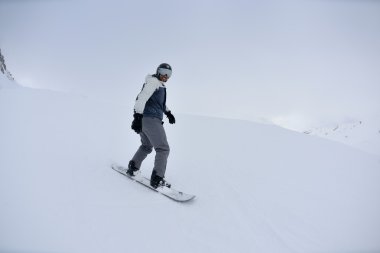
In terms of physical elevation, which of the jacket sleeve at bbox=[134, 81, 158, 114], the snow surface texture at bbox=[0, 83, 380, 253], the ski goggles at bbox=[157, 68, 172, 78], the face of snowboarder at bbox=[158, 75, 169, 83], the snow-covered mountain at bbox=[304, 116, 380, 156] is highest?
the snow-covered mountain at bbox=[304, 116, 380, 156]

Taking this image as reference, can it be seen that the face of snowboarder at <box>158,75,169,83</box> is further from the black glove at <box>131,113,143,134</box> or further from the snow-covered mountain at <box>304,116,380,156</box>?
the snow-covered mountain at <box>304,116,380,156</box>

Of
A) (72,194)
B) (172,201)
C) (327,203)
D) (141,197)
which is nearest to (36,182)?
(72,194)

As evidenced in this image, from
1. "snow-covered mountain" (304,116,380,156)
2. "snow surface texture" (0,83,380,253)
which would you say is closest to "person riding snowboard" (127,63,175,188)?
"snow surface texture" (0,83,380,253)

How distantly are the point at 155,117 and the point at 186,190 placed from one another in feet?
4.43

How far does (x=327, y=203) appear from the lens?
4527mm

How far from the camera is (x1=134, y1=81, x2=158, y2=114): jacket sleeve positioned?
498 centimetres

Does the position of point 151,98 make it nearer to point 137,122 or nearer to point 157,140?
point 137,122

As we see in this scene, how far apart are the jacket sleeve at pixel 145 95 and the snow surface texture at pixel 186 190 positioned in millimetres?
1249

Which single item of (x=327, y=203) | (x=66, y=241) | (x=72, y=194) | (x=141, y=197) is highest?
(x=327, y=203)

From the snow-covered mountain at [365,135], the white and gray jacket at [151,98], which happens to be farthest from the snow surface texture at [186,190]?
the snow-covered mountain at [365,135]

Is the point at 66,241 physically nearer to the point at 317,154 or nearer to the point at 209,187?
the point at 209,187

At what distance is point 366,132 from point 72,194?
3046 centimetres

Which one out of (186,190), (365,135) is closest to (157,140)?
(186,190)

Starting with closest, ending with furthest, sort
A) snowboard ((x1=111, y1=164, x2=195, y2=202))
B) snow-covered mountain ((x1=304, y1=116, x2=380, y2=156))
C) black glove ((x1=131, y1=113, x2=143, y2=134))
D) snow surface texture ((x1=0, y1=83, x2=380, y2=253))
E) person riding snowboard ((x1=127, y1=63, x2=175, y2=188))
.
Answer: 1. snow surface texture ((x1=0, y1=83, x2=380, y2=253))
2. snowboard ((x1=111, y1=164, x2=195, y2=202))
3. person riding snowboard ((x1=127, y1=63, x2=175, y2=188))
4. black glove ((x1=131, y1=113, x2=143, y2=134))
5. snow-covered mountain ((x1=304, y1=116, x2=380, y2=156))
